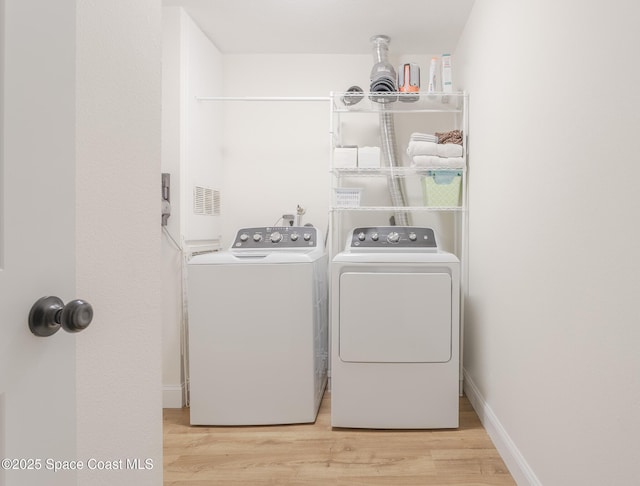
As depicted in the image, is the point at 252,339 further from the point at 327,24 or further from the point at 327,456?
the point at 327,24

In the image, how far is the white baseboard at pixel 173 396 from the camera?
2525mm

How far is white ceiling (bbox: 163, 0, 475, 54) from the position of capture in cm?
241

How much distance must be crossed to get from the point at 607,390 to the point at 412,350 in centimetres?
111

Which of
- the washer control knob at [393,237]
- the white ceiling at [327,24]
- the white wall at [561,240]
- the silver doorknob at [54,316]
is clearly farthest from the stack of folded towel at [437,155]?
the silver doorknob at [54,316]

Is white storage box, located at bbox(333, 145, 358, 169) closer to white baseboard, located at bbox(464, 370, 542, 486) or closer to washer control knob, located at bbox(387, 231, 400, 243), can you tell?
washer control knob, located at bbox(387, 231, 400, 243)

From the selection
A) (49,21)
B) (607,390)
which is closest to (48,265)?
(49,21)

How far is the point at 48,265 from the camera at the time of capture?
60 cm

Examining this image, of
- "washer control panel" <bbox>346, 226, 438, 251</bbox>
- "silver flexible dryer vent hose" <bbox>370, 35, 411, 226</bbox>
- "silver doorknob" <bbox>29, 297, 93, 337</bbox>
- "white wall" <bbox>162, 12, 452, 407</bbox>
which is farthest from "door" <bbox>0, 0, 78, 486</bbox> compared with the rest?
"white wall" <bbox>162, 12, 452, 407</bbox>

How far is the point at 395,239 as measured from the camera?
2564mm

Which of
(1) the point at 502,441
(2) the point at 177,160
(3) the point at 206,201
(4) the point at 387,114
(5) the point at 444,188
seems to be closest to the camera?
(1) the point at 502,441

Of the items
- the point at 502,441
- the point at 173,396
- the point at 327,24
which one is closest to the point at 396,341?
the point at 502,441

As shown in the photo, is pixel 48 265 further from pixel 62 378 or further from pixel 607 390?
pixel 607 390

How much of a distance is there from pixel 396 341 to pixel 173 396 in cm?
138

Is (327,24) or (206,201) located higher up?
(327,24)
